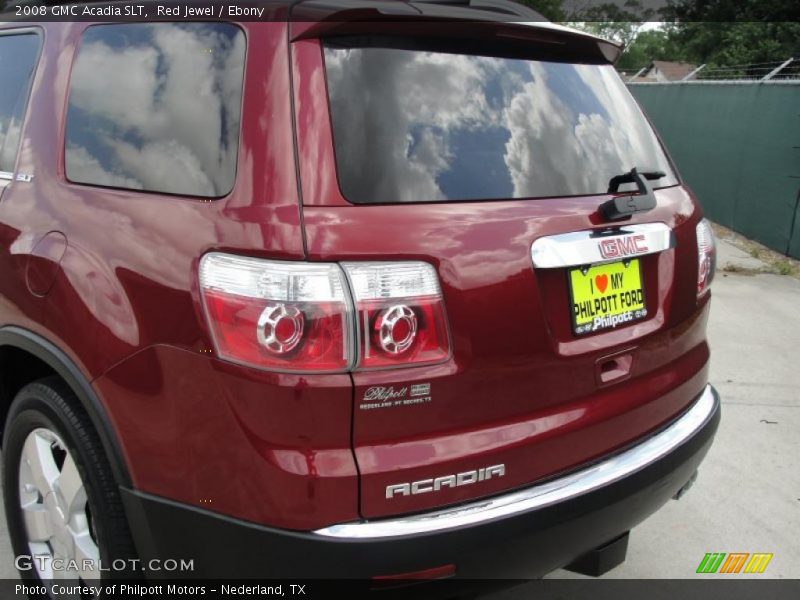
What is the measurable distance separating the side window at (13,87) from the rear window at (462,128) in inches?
50.2

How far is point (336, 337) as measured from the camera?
1729 mm

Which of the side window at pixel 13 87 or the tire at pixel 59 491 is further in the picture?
the side window at pixel 13 87

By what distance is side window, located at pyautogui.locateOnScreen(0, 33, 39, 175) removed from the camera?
8.36ft

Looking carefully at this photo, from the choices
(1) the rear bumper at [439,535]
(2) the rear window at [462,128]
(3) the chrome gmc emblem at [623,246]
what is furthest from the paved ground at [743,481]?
(2) the rear window at [462,128]

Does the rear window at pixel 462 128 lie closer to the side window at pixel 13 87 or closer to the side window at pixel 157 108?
the side window at pixel 157 108

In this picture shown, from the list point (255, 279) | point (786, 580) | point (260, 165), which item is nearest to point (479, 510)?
point (255, 279)

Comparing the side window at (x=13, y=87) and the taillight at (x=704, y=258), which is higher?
the side window at (x=13, y=87)

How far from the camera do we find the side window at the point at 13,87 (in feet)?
8.36

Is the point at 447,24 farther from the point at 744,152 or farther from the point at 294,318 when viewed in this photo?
the point at 744,152

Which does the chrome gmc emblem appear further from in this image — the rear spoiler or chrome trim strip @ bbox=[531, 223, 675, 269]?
the rear spoiler

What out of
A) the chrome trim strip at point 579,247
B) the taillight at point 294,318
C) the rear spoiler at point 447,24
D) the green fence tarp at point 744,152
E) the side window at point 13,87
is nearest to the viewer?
the taillight at point 294,318

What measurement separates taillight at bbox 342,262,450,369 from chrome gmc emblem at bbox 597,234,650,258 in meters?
0.58

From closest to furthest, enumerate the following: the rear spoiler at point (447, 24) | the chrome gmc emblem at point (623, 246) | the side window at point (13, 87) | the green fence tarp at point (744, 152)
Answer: the rear spoiler at point (447, 24), the chrome gmc emblem at point (623, 246), the side window at point (13, 87), the green fence tarp at point (744, 152)

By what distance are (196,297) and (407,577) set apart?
0.82 m
